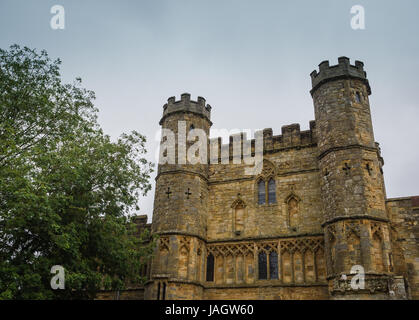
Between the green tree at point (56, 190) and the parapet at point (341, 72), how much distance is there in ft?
29.7

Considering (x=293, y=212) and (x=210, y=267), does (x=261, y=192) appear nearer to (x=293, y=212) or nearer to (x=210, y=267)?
(x=293, y=212)

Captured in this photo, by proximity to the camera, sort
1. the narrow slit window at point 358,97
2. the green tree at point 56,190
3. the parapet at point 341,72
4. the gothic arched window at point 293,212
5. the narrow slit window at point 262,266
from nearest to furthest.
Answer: the green tree at point 56,190
the narrow slit window at point 262,266
the gothic arched window at point 293,212
the narrow slit window at point 358,97
the parapet at point 341,72

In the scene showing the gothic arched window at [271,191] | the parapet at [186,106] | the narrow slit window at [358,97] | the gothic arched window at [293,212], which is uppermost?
the parapet at [186,106]

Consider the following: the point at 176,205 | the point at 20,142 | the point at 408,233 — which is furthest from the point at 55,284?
the point at 408,233

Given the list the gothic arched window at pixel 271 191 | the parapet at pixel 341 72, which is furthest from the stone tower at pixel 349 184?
the gothic arched window at pixel 271 191

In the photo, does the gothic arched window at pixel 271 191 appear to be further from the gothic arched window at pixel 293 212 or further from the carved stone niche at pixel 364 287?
the carved stone niche at pixel 364 287

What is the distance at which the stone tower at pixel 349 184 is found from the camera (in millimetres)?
14250

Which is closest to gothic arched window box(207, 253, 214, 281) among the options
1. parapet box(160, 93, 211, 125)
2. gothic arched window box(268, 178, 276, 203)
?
gothic arched window box(268, 178, 276, 203)

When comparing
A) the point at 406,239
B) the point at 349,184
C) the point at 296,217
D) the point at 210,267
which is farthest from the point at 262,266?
the point at 406,239

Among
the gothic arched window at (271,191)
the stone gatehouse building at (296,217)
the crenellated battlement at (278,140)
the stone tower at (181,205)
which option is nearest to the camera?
the stone gatehouse building at (296,217)

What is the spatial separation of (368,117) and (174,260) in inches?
423

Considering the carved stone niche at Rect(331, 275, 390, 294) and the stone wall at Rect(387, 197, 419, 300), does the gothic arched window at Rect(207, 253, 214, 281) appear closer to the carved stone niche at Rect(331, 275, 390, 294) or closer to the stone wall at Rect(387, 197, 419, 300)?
the carved stone niche at Rect(331, 275, 390, 294)

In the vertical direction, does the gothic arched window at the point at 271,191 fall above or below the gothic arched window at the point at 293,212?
above
